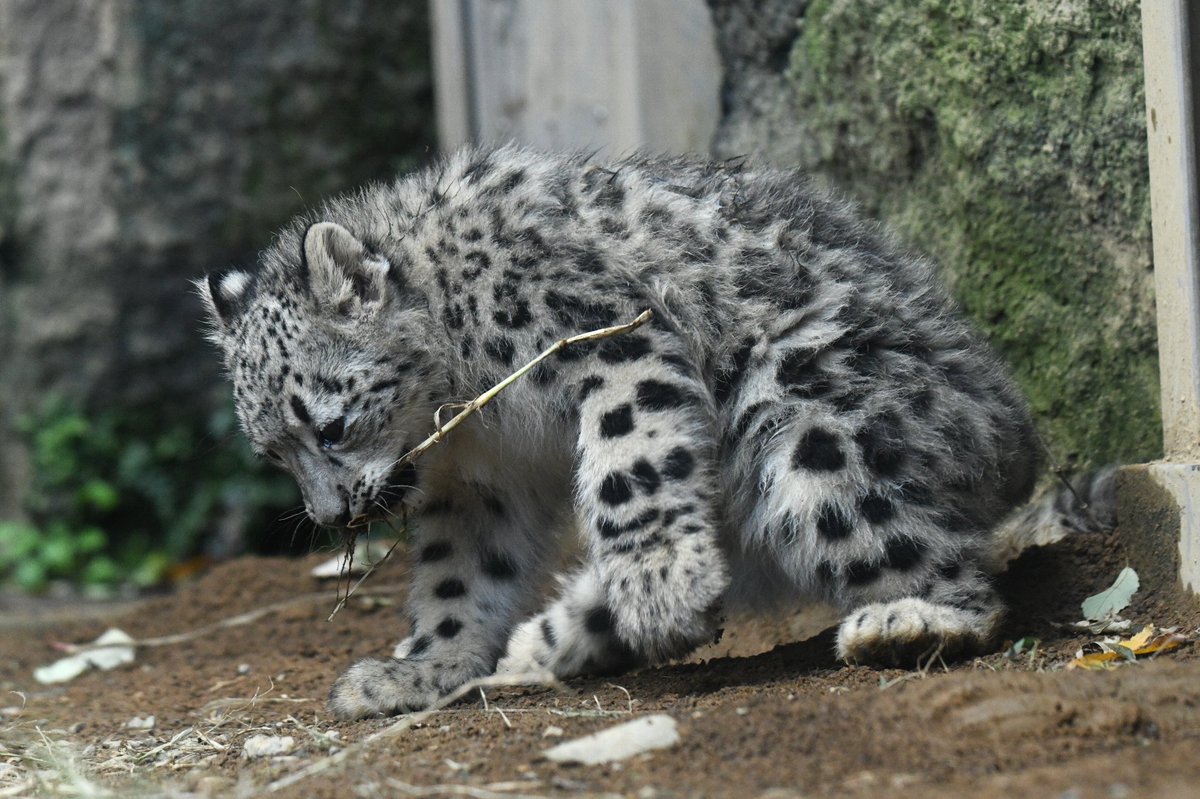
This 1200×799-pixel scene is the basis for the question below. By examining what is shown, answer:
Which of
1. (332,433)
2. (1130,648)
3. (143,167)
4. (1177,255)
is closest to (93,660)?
(332,433)

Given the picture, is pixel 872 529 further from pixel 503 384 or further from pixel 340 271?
pixel 340 271

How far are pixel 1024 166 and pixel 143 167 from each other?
5.85 m

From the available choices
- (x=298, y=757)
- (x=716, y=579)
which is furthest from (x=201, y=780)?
(x=716, y=579)

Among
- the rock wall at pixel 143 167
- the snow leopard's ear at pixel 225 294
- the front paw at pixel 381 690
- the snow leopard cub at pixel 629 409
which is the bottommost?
the front paw at pixel 381 690

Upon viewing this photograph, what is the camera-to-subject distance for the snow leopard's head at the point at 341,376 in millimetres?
4707

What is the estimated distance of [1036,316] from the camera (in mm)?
5270

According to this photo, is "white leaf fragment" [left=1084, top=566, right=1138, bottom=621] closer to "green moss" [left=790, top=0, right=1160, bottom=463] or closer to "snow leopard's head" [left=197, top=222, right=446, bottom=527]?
"green moss" [left=790, top=0, right=1160, bottom=463]

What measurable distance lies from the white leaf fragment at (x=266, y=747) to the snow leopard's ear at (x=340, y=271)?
1482mm

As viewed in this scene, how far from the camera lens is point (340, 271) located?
15.6 ft

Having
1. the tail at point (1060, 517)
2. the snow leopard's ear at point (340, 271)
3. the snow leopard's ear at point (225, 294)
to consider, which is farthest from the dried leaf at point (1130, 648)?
the snow leopard's ear at point (225, 294)

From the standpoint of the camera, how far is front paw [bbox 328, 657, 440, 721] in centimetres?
447

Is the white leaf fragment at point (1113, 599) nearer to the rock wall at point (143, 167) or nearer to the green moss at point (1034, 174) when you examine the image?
the green moss at point (1034, 174)

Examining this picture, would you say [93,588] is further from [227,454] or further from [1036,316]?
[1036,316]

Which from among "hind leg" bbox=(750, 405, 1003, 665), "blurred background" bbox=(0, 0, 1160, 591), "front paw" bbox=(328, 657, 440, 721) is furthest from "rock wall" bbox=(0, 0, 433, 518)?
"hind leg" bbox=(750, 405, 1003, 665)
